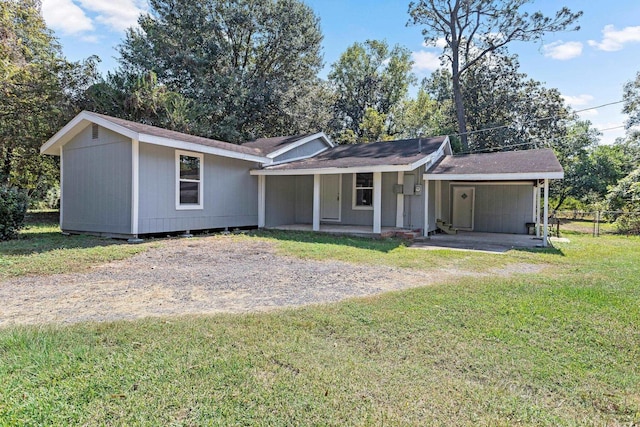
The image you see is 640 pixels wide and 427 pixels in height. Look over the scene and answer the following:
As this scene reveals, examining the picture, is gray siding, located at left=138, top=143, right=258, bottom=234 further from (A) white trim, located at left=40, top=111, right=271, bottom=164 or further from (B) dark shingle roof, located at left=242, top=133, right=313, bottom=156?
(B) dark shingle roof, located at left=242, top=133, right=313, bottom=156

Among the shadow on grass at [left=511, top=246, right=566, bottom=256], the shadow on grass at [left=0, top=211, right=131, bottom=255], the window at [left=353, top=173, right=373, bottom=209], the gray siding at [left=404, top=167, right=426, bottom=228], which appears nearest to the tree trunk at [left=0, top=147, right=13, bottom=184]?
the shadow on grass at [left=0, top=211, right=131, bottom=255]

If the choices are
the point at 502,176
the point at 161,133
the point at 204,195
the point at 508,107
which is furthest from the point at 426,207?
the point at 508,107

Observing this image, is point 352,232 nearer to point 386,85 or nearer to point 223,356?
point 223,356

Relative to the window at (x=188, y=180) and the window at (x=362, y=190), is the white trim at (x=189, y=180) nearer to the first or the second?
the window at (x=188, y=180)

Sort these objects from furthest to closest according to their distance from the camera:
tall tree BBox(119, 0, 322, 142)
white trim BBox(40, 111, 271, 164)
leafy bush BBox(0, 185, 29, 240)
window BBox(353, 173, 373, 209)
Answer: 1. tall tree BBox(119, 0, 322, 142)
2. window BBox(353, 173, 373, 209)
3. white trim BBox(40, 111, 271, 164)
4. leafy bush BBox(0, 185, 29, 240)

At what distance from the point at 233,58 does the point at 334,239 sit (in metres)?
16.9

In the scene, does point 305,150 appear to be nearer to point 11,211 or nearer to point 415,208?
point 415,208

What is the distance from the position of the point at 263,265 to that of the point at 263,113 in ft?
53.8

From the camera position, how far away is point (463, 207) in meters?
14.4

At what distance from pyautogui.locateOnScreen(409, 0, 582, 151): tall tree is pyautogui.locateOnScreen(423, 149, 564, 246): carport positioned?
10.1 m

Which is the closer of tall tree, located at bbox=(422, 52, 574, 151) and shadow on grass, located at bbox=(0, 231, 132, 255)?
shadow on grass, located at bbox=(0, 231, 132, 255)

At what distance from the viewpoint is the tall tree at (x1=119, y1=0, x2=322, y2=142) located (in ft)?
63.5

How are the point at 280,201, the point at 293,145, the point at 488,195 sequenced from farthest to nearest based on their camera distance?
1. the point at 488,195
2. the point at 293,145
3. the point at 280,201

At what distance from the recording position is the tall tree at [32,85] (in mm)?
13453
